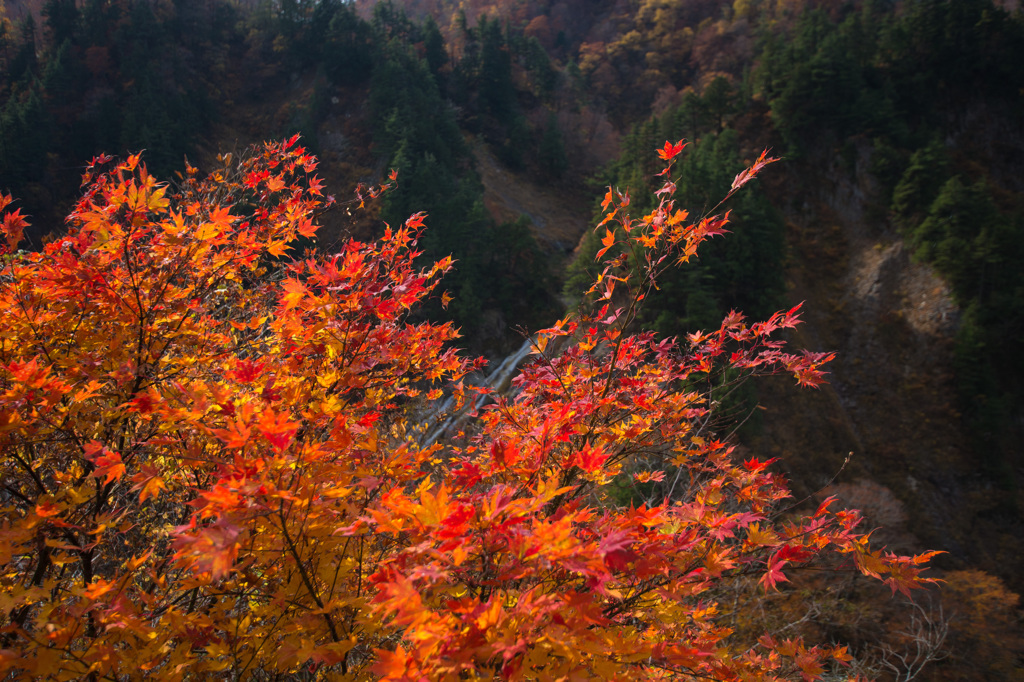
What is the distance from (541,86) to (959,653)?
34869mm

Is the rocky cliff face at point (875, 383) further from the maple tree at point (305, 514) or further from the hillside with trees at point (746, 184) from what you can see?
the maple tree at point (305, 514)

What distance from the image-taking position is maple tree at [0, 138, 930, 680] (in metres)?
1.29

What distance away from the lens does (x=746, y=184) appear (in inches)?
525

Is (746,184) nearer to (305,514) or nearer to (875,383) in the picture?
(875,383)

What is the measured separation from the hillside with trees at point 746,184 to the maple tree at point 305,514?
1.49 metres

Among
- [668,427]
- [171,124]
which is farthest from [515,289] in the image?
[668,427]

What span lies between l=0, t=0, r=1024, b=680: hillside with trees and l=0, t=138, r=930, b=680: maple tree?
1.49 m

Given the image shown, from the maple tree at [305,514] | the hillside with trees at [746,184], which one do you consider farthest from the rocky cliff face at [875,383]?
the maple tree at [305,514]

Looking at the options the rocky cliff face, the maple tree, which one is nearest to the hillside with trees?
the rocky cliff face

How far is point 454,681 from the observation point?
1145mm

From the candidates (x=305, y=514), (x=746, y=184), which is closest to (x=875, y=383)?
(x=746, y=184)

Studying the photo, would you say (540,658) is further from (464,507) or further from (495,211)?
(495,211)

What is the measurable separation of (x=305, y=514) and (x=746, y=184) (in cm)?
1445

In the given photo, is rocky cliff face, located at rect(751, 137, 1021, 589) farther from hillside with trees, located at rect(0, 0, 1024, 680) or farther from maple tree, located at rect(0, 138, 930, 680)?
maple tree, located at rect(0, 138, 930, 680)
